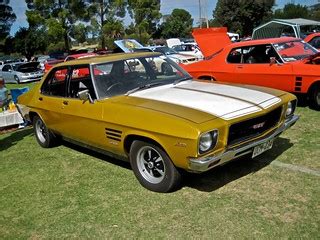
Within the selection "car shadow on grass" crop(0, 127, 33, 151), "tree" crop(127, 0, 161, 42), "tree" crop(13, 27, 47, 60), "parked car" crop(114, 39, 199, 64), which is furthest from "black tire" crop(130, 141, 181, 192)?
"tree" crop(13, 27, 47, 60)

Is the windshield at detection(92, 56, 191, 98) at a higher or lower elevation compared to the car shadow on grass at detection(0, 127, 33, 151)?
higher

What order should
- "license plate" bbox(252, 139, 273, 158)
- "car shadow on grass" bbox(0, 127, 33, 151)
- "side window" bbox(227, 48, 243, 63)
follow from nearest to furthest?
"license plate" bbox(252, 139, 273, 158) → "car shadow on grass" bbox(0, 127, 33, 151) → "side window" bbox(227, 48, 243, 63)

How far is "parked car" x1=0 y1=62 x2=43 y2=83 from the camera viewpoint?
902 inches

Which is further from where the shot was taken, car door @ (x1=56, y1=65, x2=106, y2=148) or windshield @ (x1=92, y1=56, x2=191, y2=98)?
windshield @ (x1=92, y1=56, x2=191, y2=98)

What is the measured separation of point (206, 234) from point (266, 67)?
5407 millimetres

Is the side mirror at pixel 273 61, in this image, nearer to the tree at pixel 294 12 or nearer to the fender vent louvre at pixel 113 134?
the fender vent louvre at pixel 113 134

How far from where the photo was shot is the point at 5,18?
39188 millimetres

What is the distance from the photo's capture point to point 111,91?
5027 mm

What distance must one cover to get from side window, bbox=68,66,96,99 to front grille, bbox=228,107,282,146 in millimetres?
→ 2172

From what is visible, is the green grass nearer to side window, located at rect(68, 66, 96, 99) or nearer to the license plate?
the license plate

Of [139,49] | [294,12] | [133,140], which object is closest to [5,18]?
[139,49]

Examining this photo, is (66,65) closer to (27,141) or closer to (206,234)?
(27,141)

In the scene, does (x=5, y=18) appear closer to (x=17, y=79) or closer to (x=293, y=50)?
(x=17, y=79)

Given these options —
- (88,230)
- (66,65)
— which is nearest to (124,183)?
(88,230)
